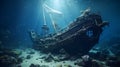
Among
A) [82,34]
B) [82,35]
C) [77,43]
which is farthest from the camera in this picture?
[77,43]

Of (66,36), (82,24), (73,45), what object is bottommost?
(73,45)

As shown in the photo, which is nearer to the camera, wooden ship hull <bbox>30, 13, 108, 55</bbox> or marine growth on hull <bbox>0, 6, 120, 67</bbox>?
marine growth on hull <bbox>0, 6, 120, 67</bbox>

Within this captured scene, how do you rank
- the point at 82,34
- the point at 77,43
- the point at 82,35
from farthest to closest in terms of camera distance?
the point at 77,43 → the point at 82,35 → the point at 82,34

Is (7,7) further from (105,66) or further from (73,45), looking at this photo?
(105,66)

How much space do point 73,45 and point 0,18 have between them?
2758 centimetres

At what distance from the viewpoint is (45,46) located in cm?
1595

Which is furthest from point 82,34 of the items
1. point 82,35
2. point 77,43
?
point 77,43

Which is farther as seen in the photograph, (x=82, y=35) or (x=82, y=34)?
(x=82, y=35)

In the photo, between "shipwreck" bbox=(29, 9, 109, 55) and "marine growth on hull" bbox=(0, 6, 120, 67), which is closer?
"marine growth on hull" bbox=(0, 6, 120, 67)

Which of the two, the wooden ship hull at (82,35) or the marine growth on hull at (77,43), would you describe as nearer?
the marine growth on hull at (77,43)

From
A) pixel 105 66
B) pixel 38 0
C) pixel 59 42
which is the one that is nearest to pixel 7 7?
pixel 38 0

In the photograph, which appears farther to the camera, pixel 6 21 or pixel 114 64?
pixel 6 21

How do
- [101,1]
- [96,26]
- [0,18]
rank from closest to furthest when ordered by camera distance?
[96,26] < [101,1] < [0,18]

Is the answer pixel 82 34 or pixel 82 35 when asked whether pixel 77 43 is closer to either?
pixel 82 35
